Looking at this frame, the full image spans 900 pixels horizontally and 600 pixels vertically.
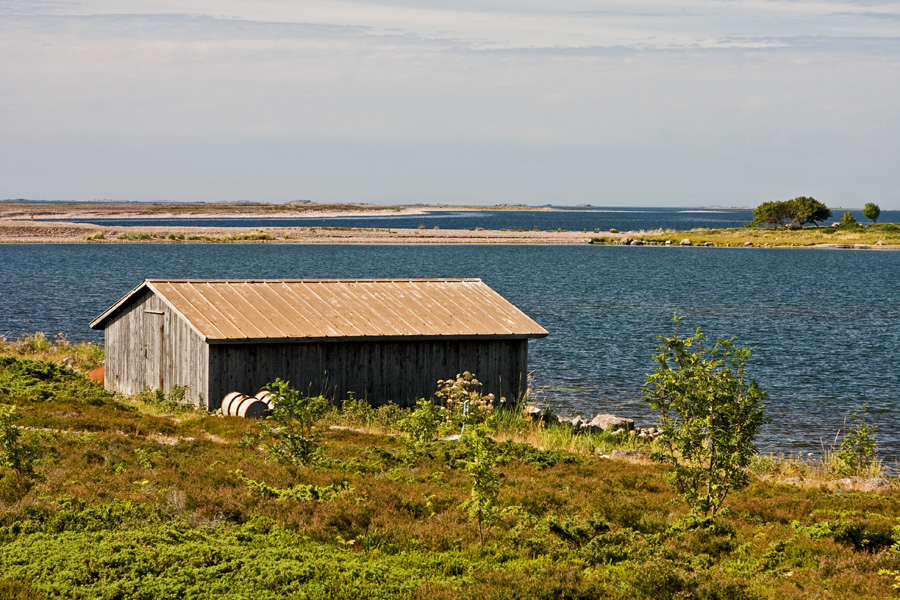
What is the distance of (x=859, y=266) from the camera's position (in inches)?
4176

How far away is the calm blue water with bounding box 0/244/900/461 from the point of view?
115 feet

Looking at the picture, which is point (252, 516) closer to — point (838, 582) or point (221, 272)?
point (838, 582)

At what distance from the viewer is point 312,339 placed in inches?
985

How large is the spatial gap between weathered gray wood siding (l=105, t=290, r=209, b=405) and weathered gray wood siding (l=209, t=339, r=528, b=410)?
89 centimetres

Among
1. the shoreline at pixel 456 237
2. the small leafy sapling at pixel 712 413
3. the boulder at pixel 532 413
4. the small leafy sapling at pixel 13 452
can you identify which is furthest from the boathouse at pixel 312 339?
the shoreline at pixel 456 237

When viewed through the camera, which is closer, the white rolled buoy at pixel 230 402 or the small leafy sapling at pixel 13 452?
the small leafy sapling at pixel 13 452

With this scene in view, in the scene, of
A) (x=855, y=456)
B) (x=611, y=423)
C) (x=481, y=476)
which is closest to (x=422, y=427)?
(x=481, y=476)

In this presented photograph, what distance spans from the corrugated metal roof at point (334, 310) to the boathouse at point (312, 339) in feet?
0.10

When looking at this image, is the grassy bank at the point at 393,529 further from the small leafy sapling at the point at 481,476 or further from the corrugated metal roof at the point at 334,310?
the corrugated metal roof at the point at 334,310

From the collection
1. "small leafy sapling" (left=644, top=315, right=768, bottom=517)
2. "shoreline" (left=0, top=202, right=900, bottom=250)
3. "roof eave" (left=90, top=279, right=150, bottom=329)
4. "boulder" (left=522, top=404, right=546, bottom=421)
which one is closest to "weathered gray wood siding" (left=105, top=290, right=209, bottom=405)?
"roof eave" (left=90, top=279, right=150, bottom=329)

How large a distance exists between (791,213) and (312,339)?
451 ft

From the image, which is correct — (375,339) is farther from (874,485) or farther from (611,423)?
(874,485)

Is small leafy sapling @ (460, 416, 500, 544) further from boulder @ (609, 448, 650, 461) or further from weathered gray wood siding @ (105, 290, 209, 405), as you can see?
weathered gray wood siding @ (105, 290, 209, 405)

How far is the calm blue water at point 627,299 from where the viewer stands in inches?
1382
